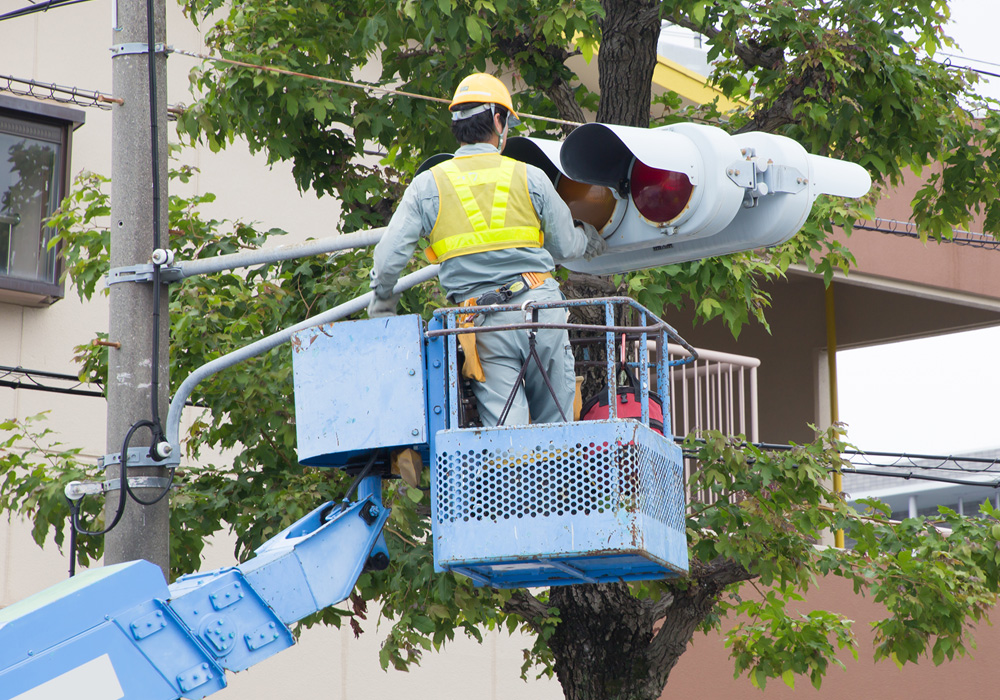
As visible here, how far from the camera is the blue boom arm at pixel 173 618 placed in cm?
512

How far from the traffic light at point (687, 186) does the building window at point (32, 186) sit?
272 inches

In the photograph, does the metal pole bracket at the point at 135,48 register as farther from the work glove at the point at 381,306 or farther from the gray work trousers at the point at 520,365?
the gray work trousers at the point at 520,365

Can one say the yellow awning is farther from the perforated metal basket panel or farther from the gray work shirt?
the perforated metal basket panel

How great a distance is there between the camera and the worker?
5680 mm

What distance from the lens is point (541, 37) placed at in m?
9.31

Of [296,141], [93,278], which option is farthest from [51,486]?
[296,141]

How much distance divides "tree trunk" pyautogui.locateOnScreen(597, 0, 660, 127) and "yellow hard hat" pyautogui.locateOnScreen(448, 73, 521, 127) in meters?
3.38

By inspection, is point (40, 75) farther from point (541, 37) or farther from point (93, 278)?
point (541, 37)

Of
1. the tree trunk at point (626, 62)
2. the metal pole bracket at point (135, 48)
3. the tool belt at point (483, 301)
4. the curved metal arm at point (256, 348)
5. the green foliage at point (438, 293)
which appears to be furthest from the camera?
the tree trunk at point (626, 62)

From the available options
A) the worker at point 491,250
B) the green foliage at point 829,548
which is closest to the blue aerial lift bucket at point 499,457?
the worker at point 491,250

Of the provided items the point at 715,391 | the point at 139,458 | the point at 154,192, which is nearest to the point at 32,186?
the point at 154,192

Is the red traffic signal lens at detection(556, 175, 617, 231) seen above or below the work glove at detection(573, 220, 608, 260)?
above

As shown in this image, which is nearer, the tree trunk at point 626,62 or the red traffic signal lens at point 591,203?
the red traffic signal lens at point 591,203

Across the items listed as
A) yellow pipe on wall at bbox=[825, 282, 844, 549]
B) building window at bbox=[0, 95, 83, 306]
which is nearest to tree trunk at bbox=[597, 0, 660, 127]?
building window at bbox=[0, 95, 83, 306]
